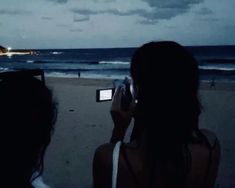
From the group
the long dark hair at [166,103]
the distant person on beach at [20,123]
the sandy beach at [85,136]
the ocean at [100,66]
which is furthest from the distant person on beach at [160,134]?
the ocean at [100,66]

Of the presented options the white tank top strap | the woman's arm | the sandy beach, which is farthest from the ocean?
the white tank top strap

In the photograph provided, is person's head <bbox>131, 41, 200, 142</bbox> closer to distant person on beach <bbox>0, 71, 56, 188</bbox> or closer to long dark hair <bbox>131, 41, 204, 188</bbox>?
long dark hair <bbox>131, 41, 204, 188</bbox>

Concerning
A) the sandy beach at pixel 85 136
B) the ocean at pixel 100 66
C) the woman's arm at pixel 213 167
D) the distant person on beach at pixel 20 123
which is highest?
the distant person on beach at pixel 20 123

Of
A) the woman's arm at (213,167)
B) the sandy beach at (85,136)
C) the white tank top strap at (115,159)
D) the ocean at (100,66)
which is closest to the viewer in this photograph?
the white tank top strap at (115,159)

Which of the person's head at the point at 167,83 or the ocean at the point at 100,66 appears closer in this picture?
the person's head at the point at 167,83

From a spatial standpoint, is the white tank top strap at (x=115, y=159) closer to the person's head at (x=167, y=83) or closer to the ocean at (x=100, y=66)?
the person's head at (x=167, y=83)

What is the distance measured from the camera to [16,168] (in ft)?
A: 4.64

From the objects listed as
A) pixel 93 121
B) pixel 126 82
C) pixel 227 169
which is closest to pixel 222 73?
pixel 93 121

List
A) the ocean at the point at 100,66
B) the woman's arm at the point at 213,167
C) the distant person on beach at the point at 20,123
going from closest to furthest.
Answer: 1. the distant person on beach at the point at 20,123
2. the woman's arm at the point at 213,167
3. the ocean at the point at 100,66

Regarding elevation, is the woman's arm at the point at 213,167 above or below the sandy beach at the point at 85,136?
above

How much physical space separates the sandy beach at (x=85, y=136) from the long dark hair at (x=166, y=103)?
52 centimetres

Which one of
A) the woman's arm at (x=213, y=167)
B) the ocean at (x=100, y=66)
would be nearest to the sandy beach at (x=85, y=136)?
the woman's arm at (x=213, y=167)

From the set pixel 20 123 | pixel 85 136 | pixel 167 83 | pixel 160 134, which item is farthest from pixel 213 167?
pixel 85 136

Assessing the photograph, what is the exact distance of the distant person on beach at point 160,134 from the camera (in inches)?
60.5
